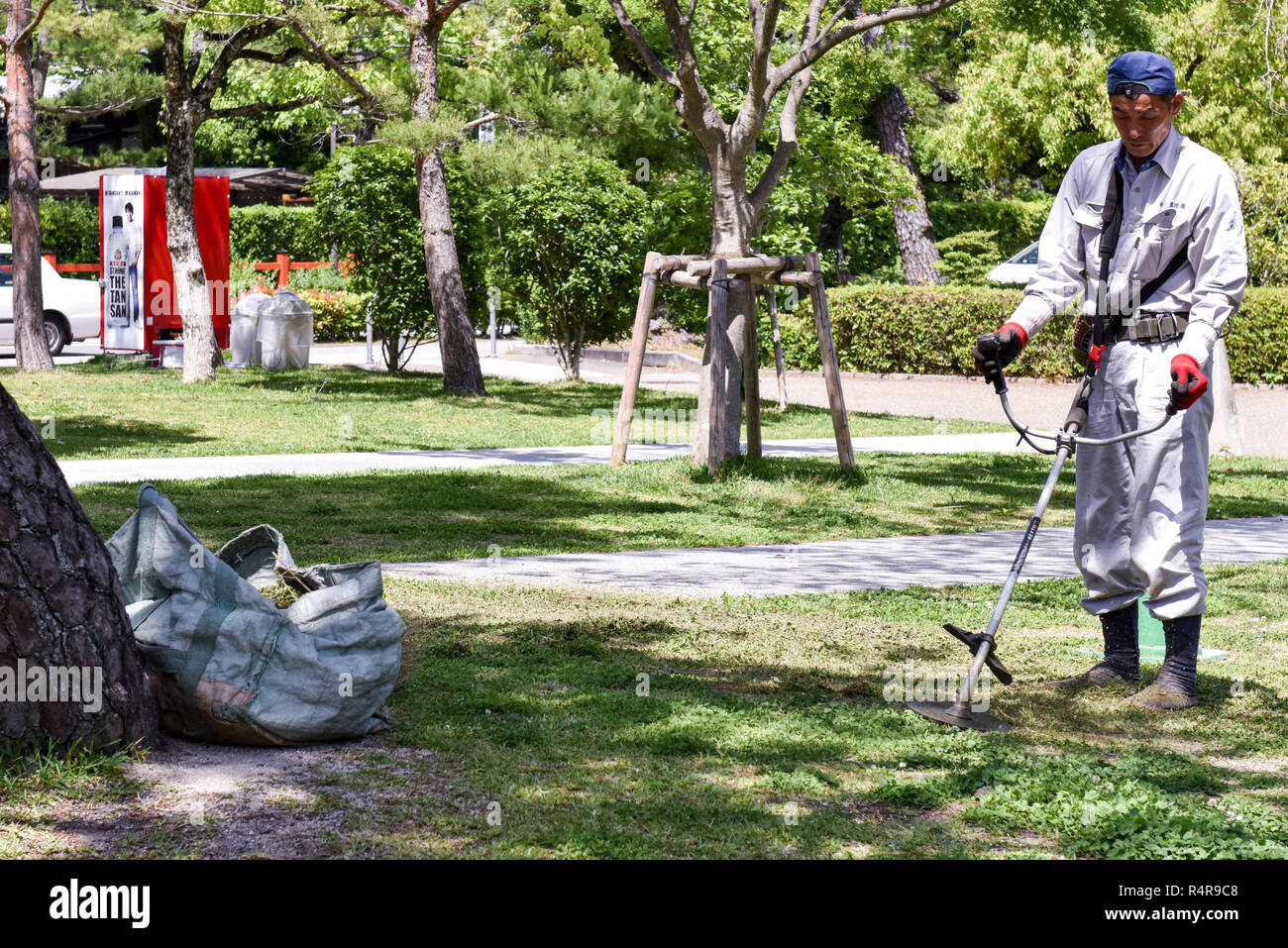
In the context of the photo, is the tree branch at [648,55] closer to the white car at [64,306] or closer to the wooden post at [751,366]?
the wooden post at [751,366]

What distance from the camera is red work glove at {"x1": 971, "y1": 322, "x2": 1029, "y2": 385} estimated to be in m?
4.93

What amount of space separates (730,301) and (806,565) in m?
3.57

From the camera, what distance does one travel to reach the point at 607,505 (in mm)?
9438

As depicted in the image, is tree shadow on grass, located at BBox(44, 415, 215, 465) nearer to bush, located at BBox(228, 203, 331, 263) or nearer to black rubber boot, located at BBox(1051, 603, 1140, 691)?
black rubber boot, located at BBox(1051, 603, 1140, 691)

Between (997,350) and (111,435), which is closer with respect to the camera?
(997,350)

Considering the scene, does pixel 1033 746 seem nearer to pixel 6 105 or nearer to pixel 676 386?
pixel 676 386

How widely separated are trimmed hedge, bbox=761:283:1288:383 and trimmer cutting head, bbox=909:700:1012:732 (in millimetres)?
16950

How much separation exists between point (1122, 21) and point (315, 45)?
7.96m

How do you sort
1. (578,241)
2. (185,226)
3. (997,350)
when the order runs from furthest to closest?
(578,241) → (185,226) → (997,350)

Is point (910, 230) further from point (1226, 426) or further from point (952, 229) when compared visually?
point (1226, 426)

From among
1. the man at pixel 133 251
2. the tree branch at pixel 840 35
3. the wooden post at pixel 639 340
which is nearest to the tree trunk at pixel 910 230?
the man at pixel 133 251

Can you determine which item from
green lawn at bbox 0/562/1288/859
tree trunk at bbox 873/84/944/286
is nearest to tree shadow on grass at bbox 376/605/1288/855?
green lawn at bbox 0/562/1288/859

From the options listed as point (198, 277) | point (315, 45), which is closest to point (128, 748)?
point (315, 45)

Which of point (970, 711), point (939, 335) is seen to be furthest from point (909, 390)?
point (970, 711)
